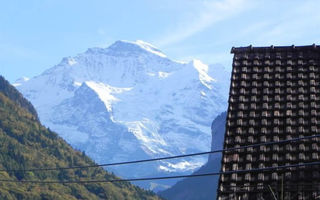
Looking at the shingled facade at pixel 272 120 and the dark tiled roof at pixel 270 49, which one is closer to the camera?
the shingled facade at pixel 272 120

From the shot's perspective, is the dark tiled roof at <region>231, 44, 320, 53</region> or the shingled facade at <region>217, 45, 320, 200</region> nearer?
the shingled facade at <region>217, 45, 320, 200</region>

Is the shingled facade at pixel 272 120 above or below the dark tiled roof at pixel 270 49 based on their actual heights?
below

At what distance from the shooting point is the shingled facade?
1543cm

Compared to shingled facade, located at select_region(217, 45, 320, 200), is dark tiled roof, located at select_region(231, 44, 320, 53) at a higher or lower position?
higher

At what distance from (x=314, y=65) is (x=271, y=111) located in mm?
2420

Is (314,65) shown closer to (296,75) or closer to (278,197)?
(296,75)

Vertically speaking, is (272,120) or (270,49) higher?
(270,49)

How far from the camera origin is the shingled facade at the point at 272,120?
15430 millimetres

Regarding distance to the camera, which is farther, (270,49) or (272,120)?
(270,49)

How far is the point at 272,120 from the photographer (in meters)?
17.0

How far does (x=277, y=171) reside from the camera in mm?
15641

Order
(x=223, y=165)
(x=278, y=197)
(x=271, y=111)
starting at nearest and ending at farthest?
(x=278, y=197)
(x=223, y=165)
(x=271, y=111)

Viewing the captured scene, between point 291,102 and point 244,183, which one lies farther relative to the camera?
point 291,102

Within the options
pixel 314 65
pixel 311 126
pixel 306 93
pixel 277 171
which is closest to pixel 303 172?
pixel 277 171
